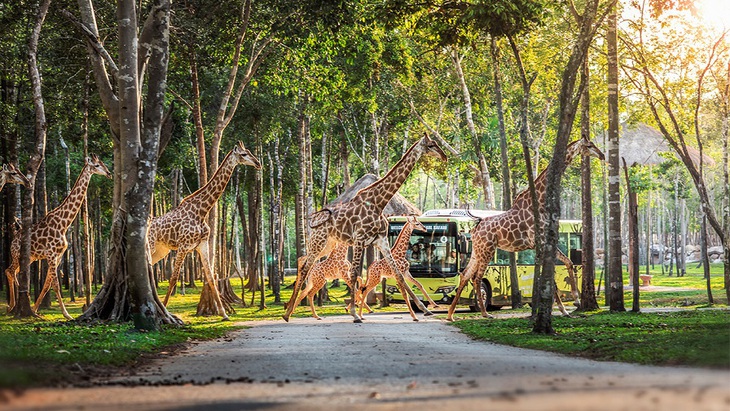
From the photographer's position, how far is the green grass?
1312cm

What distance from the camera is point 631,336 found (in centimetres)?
1677

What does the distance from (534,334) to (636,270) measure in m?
7.42

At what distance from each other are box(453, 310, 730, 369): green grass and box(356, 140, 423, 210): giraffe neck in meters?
3.72

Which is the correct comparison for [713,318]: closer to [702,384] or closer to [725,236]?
[725,236]

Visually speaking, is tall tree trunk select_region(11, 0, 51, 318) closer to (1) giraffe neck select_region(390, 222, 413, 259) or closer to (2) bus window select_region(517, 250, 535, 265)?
(1) giraffe neck select_region(390, 222, 413, 259)

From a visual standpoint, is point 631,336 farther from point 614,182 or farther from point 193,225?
point 193,225

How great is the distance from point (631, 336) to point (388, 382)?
7.93m

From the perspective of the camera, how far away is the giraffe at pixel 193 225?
994 inches

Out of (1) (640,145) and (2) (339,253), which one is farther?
(1) (640,145)

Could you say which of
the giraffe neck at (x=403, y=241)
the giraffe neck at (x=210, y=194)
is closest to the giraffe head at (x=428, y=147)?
the giraffe neck at (x=403, y=241)

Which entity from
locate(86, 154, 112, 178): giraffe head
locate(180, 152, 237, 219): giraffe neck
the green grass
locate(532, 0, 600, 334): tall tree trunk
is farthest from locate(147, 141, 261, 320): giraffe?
locate(532, 0, 600, 334): tall tree trunk

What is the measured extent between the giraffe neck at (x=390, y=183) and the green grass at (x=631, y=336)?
3718 mm

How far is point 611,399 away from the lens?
809 cm

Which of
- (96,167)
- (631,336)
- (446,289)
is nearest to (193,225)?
(96,167)
